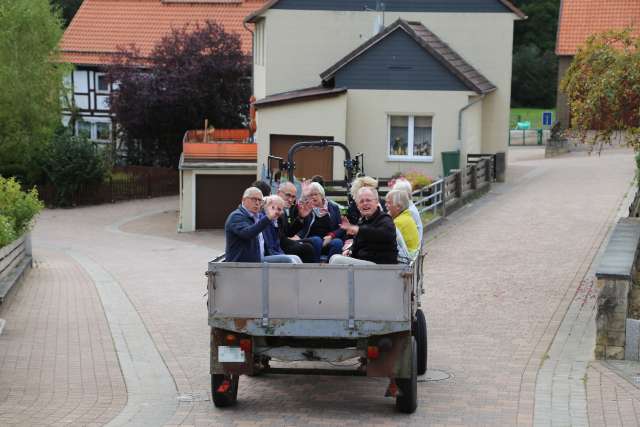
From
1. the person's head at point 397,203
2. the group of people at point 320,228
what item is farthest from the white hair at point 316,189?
the person's head at point 397,203

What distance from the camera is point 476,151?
115ft

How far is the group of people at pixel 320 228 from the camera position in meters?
9.85

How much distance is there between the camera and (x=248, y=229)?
9.84 meters

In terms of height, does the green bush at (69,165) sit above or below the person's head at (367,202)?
below

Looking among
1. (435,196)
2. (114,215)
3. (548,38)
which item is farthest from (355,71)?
(548,38)

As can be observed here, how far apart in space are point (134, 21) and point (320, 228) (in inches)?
1692

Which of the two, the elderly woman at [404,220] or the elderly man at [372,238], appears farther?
the elderly woman at [404,220]

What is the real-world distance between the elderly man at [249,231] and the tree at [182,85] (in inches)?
1263

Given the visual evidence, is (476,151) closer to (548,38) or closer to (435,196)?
(435,196)

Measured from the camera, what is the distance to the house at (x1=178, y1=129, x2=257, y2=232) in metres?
33.4

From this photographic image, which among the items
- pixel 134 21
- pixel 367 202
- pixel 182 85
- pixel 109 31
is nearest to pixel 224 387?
pixel 367 202

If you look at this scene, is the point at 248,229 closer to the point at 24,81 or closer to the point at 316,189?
the point at 316,189

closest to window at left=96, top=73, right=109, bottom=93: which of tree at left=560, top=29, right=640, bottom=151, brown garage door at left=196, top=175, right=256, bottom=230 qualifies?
brown garage door at left=196, top=175, right=256, bottom=230

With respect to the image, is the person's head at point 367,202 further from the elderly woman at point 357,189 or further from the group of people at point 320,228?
the elderly woman at point 357,189
